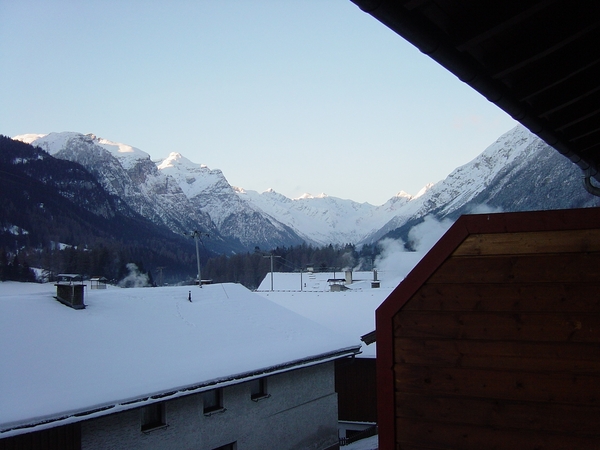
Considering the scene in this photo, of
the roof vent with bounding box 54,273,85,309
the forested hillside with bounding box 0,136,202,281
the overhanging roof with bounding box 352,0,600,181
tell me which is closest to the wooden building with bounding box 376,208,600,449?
the overhanging roof with bounding box 352,0,600,181

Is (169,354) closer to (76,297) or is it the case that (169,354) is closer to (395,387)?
(76,297)

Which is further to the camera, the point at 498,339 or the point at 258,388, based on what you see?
the point at 258,388

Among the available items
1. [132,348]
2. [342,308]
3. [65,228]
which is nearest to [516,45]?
[132,348]

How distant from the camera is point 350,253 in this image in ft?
439

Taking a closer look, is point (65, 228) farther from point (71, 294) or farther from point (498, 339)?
point (498, 339)

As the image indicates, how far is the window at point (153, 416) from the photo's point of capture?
35.3ft

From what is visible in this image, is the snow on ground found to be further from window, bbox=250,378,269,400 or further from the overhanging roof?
the overhanging roof

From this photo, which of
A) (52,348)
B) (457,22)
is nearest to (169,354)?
(52,348)

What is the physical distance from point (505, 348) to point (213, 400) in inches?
373

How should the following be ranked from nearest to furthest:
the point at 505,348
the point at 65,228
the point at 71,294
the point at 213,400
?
the point at 505,348, the point at 213,400, the point at 71,294, the point at 65,228

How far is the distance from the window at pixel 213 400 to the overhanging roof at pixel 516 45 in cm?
971

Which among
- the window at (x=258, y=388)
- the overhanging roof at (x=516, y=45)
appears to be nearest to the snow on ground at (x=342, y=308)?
the window at (x=258, y=388)

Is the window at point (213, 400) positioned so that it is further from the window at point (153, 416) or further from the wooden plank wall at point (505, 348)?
the wooden plank wall at point (505, 348)

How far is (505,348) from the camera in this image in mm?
4285
